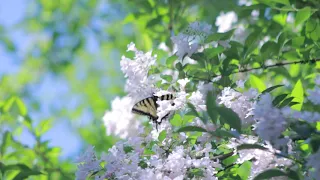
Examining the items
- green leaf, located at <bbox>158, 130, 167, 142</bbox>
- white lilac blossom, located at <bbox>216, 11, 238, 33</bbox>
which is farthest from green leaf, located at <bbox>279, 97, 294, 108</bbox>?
white lilac blossom, located at <bbox>216, 11, 238, 33</bbox>

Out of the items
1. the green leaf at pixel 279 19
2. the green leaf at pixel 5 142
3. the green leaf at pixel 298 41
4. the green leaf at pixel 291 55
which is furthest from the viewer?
the green leaf at pixel 279 19

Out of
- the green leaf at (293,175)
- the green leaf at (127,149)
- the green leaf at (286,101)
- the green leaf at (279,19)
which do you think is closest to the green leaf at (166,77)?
the green leaf at (127,149)

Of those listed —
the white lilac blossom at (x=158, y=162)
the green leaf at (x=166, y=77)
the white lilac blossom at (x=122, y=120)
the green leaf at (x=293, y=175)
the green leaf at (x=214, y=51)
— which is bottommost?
the green leaf at (x=293, y=175)

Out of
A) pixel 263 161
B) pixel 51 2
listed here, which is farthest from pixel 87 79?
pixel 263 161

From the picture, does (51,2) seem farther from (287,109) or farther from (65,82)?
(287,109)

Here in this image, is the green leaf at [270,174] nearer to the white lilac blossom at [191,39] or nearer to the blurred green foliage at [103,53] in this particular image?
the blurred green foliage at [103,53]
